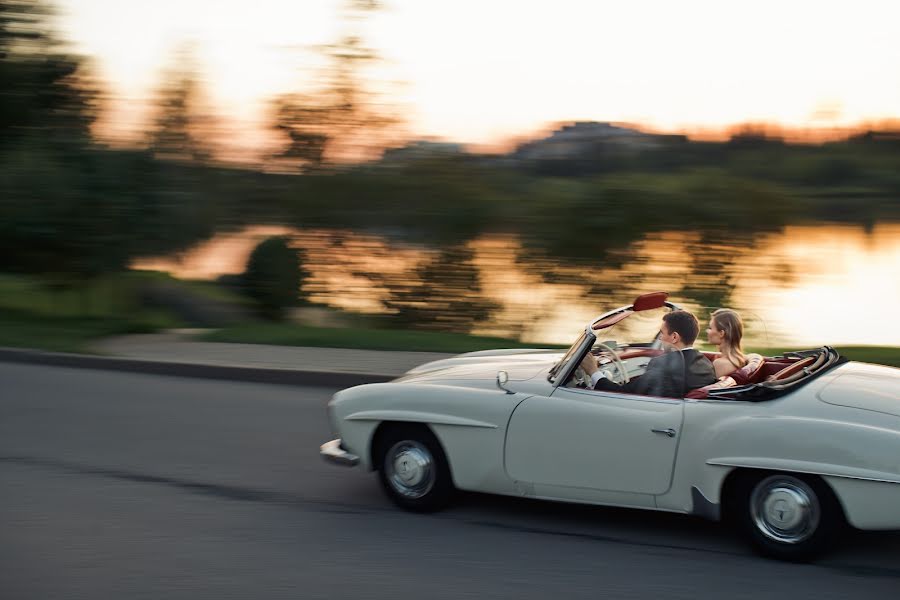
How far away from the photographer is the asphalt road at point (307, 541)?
4.86m

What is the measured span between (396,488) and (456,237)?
8.41m

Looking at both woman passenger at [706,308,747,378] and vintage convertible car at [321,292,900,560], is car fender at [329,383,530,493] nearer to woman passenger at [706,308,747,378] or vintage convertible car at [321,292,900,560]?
vintage convertible car at [321,292,900,560]

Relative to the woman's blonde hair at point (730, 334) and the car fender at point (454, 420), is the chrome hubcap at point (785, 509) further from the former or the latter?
the car fender at point (454, 420)

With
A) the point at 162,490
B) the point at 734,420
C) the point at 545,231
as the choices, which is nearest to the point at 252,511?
the point at 162,490

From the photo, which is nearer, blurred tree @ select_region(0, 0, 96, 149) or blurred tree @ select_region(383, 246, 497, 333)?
blurred tree @ select_region(383, 246, 497, 333)

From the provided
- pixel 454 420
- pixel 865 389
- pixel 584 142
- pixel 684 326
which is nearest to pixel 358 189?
pixel 584 142

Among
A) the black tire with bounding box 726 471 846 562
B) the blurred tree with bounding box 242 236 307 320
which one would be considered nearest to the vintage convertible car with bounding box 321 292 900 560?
the black tire with bounding box 726 471 846 562

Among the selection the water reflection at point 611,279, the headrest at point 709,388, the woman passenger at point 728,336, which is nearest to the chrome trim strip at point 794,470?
the headrest at point 709,388

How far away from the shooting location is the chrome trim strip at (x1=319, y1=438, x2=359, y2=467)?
610cm

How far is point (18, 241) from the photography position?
15.1m

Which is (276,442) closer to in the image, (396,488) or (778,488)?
(396,488)

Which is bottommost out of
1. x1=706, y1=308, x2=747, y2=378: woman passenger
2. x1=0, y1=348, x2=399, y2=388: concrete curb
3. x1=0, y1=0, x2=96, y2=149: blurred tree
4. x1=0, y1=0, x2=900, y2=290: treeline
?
x1=0, y1=348, x2=399, y2=388: concrete curb

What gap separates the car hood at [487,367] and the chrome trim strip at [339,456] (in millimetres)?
568

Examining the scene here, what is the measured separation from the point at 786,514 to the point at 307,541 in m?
2.45
